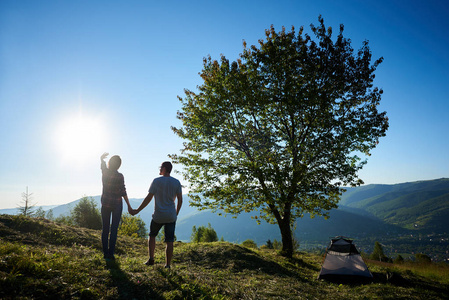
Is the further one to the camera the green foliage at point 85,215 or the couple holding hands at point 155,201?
the green foliage at point 85,215

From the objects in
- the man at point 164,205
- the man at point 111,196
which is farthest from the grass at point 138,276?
the man at point 164,205

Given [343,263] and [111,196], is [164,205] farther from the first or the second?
[343,263]

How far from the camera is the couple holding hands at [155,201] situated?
695cm

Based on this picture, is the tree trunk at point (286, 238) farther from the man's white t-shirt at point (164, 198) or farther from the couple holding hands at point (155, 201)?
the man's white t-shirt at point (164, 198)

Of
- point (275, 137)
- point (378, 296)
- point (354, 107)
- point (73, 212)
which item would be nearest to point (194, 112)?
point (275, 137)

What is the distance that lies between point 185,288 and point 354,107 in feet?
49.9

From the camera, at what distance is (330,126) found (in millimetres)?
14406

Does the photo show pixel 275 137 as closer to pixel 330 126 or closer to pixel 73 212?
pixel 330 126

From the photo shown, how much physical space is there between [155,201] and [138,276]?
2011 mm

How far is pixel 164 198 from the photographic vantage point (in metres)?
6.97

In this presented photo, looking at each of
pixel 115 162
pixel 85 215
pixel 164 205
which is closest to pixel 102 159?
pixel 115 162

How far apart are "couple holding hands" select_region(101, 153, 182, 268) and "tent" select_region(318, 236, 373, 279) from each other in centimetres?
841

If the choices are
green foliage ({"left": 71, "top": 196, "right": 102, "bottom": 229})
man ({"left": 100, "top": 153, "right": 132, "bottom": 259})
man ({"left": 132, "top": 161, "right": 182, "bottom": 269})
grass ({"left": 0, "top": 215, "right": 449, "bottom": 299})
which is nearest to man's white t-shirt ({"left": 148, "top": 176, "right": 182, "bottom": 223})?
man ({"left": 132, "top": 161, "right": 182, "bottom": 269})

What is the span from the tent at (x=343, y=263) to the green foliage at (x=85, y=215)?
39.7m
